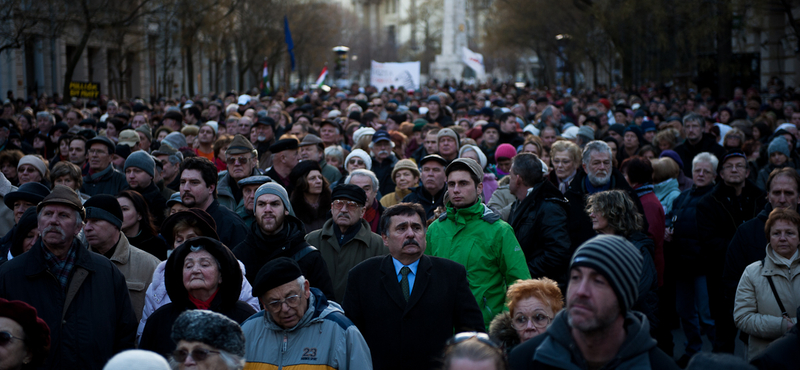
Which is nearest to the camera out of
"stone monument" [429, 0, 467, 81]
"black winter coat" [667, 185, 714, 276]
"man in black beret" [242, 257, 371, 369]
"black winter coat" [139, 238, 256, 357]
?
"man in black beret" [242, 257, 371, 369]

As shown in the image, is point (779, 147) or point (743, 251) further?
point (779, 147)

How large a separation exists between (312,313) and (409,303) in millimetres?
699

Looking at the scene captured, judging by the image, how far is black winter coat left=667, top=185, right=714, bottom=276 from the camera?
802 cm

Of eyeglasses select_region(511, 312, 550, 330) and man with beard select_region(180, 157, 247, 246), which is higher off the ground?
man with beard select_region(180, 157, 247, 246)

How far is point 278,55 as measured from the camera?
49.8 meters

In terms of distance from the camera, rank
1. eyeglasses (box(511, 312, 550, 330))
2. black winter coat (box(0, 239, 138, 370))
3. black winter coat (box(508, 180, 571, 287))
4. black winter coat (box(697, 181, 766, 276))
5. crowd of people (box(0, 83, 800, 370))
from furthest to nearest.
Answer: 1. black winter coat (box(697, 181, 766, 276))
2. black winter coat (box(508, 180, 571, 287))
3. black winter coat (box(0, 239, 138, 370))
4. eyeglasses (box(511, 312, 550, 330))
5. crowd of people (box(0, 83, 800, 370))

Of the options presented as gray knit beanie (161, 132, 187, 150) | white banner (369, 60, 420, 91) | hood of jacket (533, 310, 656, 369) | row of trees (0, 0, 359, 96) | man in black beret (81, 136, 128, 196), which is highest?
row of trees (0, 0, 359, 96)

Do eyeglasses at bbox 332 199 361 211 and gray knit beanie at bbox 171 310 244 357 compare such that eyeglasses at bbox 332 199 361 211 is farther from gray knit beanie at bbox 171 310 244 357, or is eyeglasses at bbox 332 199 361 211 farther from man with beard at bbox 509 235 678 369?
man with beard at bbox 509 235 678 369

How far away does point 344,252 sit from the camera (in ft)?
20.7

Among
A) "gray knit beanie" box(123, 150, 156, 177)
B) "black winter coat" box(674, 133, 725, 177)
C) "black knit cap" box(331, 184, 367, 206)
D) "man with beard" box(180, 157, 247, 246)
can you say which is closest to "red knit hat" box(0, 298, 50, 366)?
"man with beard" box(180, 157, 247, 246)

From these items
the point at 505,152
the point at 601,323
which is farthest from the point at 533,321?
the point at 505,152

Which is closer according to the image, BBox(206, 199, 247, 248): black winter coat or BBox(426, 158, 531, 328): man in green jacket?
BBox(426, 158, 531, 328): man in green jacket

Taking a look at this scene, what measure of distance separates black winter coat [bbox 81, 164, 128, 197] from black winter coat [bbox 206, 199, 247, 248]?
8.02ft

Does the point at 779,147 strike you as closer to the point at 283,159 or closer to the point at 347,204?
the point at 283,159
